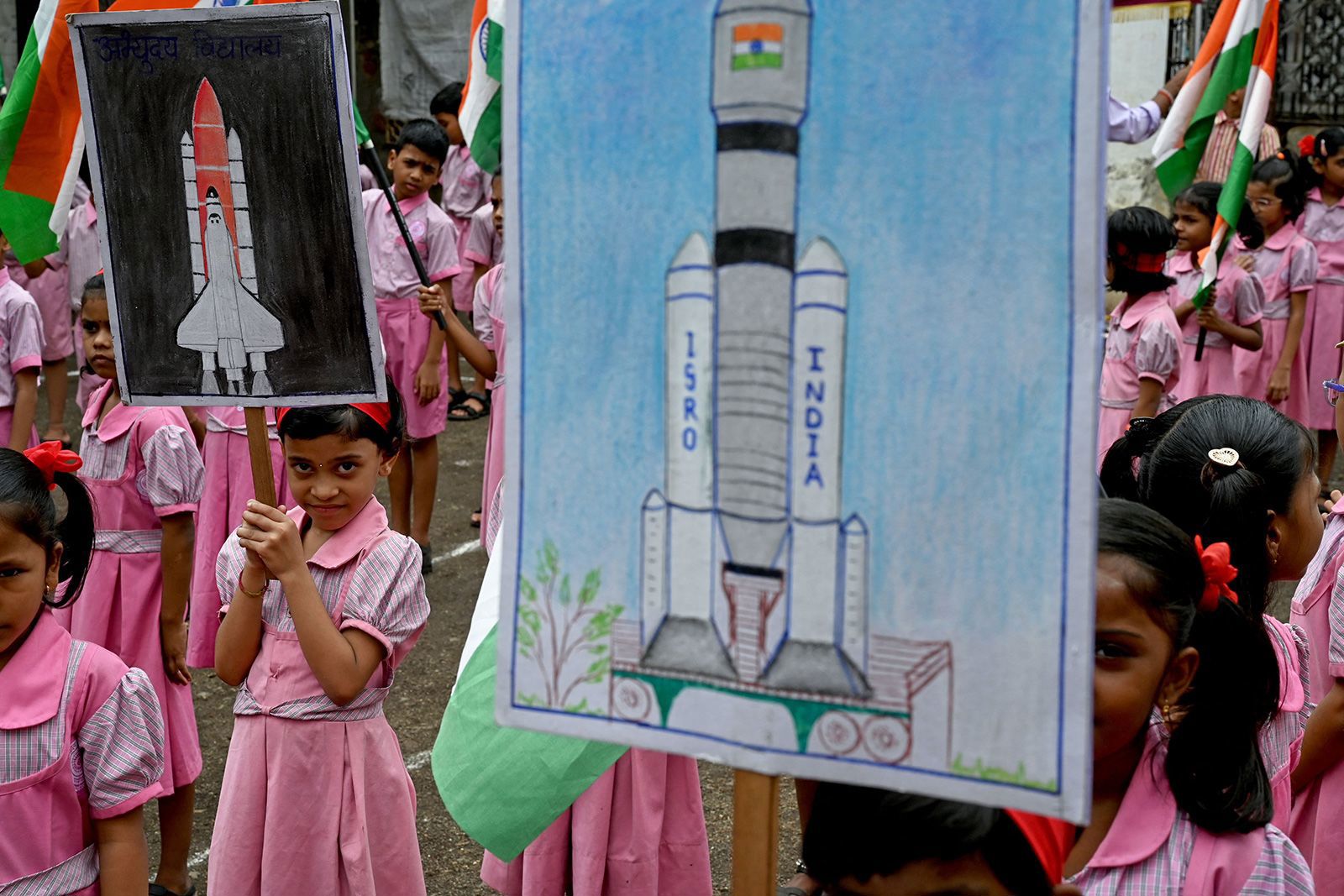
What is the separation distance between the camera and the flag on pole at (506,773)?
226cm

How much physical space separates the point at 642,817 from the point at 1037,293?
7.36ft

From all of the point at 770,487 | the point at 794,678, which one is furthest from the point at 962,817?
the point at 770,487

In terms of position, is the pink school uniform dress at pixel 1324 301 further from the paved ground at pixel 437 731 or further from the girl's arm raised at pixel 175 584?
the girl's arm raised at pixel 175 584

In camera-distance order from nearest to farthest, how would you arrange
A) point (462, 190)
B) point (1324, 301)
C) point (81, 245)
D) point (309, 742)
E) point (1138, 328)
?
point (309, 742) < point (1138, 328) < point (1324, 301) < point (81, 245) < point (462, 190)

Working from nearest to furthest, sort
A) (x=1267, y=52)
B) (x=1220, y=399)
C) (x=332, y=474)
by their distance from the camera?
(x=1220, y=399) < (x=332, y=474) < (x=1267, y=52)

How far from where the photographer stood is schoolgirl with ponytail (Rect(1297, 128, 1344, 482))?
25.9 ft

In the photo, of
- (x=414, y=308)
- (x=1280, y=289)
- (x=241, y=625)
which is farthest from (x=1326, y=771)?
(x=1280, y=289)

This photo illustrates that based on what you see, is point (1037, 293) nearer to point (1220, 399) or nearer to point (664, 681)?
point (664, 681)

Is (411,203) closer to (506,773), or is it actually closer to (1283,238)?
(1283,238)

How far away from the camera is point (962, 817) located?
5.48 ft

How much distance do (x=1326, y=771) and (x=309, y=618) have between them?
6.23 ft

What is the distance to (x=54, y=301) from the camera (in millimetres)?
9086

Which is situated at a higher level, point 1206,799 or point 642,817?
point 1206,799

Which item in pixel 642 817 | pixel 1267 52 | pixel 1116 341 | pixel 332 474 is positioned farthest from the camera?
pixel 1116 341
